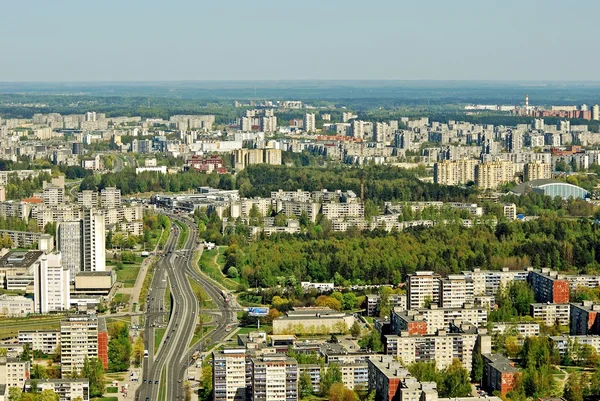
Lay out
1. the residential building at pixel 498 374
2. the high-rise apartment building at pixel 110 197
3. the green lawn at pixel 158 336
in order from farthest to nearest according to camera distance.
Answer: the high-rise apartment building at pixel 110 197 < the green lawn at pixel 158 336 < the residential building at pixel 498 374

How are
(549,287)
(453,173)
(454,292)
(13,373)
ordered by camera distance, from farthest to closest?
1. (453,173)
2. (549,287)
3. (454,292)
4. (13,373)

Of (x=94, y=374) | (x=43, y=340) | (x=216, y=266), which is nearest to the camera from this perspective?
(x=94, y=374)

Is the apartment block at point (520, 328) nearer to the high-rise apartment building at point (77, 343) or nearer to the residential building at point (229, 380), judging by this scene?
the residential building at point (229, 380)

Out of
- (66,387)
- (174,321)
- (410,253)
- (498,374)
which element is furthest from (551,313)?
(66,387)

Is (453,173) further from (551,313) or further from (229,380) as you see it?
(229,380)

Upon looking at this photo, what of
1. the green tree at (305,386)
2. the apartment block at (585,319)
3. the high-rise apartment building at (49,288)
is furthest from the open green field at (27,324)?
the apartment block at (585,319)

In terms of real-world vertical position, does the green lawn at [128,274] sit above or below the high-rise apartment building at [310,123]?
above
